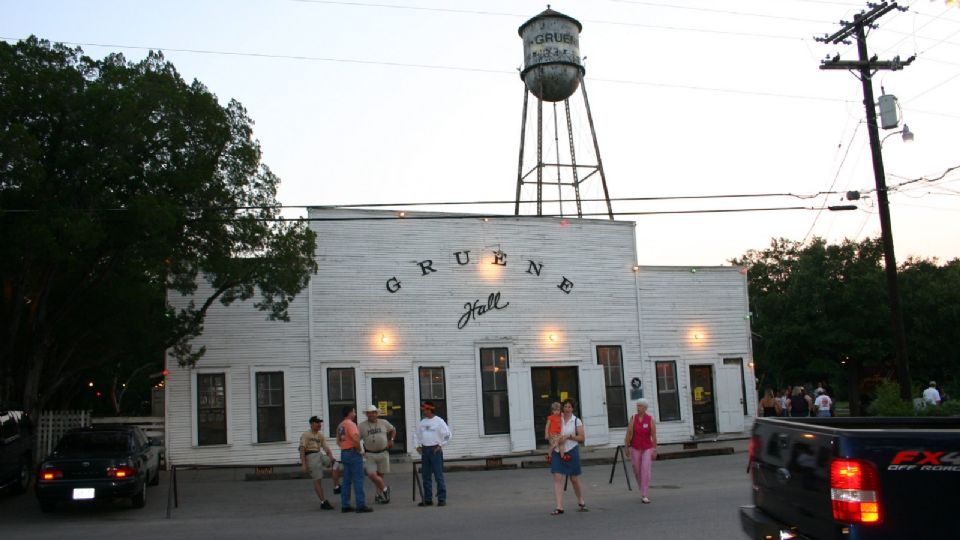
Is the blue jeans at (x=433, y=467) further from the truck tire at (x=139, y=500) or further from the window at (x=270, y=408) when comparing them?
the window at (x=270, y=408)

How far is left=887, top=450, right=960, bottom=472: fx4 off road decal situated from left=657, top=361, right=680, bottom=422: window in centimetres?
2134

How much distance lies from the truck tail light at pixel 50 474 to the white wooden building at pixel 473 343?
8.17 metres

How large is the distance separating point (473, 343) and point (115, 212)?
35.9 feet

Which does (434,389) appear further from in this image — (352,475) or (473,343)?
(352,475)

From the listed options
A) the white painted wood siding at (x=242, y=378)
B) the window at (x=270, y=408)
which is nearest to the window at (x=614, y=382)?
the white painted wood siding at (x=242, y=378)

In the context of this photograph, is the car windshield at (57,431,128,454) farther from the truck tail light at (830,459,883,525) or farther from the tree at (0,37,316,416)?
the truck tail light at (830,459,883,525)

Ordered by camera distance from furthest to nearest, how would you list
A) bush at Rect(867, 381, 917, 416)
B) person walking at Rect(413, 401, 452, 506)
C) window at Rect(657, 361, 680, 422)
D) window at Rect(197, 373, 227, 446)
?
window at Rect(657, 361, 680, 422)
window at Rect(197, 373, 227, 446)
bush at Rect(867, 381, 917, 416)
person walking at Rect(413, 401, 452, 506)

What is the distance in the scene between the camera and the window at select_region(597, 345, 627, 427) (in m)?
26.1

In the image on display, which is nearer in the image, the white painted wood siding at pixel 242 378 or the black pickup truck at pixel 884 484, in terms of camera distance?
the black pickup truck at pixel 884 484

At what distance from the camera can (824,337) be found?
41031 millimetres

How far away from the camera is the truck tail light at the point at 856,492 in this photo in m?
5.44

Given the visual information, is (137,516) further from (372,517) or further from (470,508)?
(470,508)

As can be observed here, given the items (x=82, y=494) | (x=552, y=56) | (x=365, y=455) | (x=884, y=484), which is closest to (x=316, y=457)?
(x=365, y=455)

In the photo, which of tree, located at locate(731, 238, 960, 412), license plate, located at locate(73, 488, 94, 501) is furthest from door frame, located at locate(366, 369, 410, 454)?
tree, located at locate(731, 238, 960, 412)
